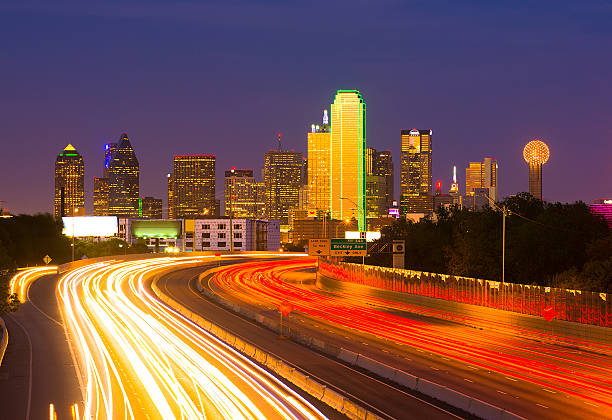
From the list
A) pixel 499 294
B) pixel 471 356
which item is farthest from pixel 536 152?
pixel 471 356

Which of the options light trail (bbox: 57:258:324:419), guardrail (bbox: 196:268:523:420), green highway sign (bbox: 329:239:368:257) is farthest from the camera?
green highway sign (bbox: 329:239:368:257)

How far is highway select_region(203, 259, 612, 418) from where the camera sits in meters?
29.3

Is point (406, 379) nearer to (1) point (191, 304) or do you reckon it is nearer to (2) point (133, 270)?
(1) point (191, 304)

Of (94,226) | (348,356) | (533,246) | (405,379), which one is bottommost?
(348,356)

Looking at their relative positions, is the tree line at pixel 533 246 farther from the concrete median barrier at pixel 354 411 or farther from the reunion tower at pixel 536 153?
the concrete median barrier at pixel 354 411

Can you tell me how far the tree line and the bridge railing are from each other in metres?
8.15

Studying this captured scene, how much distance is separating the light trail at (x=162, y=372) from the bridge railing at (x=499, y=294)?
19367 mm

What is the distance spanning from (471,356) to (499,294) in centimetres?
1306

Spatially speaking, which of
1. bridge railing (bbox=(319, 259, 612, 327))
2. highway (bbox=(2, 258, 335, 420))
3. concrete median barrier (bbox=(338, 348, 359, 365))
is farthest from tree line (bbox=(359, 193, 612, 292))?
highway (bbox=(2, 258, 335, 420))

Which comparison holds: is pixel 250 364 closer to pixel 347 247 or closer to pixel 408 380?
pixel 408 380

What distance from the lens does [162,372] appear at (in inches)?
1355

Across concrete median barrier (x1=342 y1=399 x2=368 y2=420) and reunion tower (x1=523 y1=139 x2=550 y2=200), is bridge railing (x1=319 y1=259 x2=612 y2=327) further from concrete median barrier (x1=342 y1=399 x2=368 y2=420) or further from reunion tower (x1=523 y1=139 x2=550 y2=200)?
reunion tower (x1=523 y1=139 x2=550 y2=200)

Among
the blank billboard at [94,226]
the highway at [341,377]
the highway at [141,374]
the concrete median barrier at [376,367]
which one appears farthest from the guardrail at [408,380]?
the blank billboard at [94,226]

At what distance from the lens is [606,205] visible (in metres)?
133
